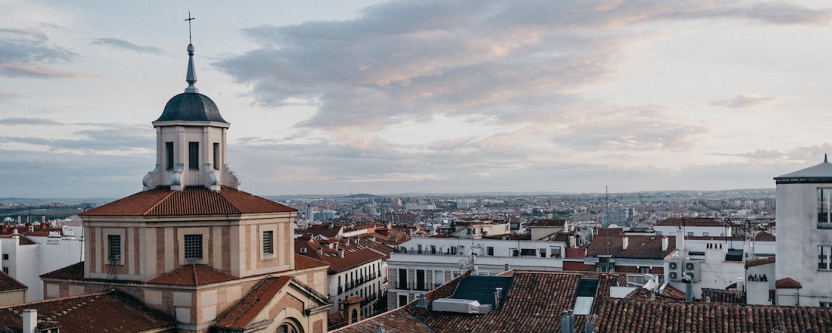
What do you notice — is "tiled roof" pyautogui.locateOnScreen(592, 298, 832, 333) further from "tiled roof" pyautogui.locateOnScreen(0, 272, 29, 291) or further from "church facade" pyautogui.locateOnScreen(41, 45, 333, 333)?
"tiled roof" pyautogui.locateOnScreen(0, 272, 29, 291)

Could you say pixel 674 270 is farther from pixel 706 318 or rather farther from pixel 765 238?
pixel 765 238

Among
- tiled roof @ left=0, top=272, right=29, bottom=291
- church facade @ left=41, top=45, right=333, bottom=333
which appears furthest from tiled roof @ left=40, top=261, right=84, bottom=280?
tiled roof @ left=0, top=272, right=29, bottom=291

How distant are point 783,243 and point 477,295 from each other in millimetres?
11932

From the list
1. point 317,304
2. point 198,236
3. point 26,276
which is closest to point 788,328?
point 317,304

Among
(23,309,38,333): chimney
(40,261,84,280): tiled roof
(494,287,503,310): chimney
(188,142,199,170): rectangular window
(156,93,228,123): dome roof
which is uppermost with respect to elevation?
(156,93,228,123): dome roof

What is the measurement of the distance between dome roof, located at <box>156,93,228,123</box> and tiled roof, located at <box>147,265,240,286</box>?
290 inches

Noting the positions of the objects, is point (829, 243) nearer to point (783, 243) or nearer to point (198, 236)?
point (783, 243)

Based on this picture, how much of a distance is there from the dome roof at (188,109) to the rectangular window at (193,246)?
6084 mm

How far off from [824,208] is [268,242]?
21.8m

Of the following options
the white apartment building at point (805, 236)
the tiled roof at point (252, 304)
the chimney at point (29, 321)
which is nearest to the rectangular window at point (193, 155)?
the tiled roof at point (252, 304)

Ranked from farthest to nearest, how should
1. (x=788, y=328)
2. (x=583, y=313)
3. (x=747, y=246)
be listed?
1. (x=747, y=246)
2. (x=583, y=313)
3. (x=788, y=328)

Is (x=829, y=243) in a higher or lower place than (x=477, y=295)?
higher

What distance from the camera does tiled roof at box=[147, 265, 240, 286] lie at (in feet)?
91.4

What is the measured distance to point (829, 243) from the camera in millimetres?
25000
